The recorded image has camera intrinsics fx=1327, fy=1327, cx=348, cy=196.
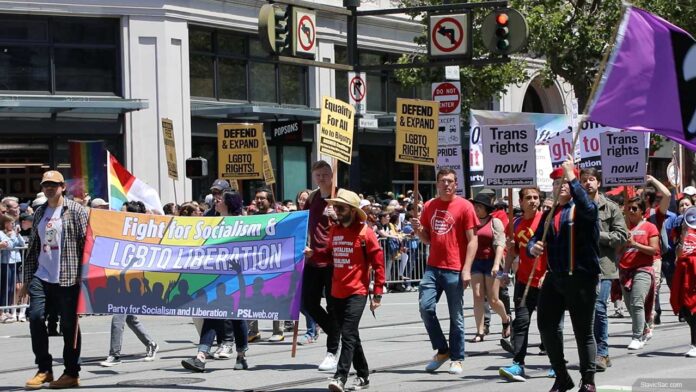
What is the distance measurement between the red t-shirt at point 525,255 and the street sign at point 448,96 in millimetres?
9979

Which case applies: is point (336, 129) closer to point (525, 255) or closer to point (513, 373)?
point (525, 255)

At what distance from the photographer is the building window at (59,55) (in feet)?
89.6

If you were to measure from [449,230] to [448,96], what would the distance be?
10875mm

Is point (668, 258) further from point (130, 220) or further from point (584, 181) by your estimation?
point (130, 220)

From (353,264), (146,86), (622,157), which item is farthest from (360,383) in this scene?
(146,86)

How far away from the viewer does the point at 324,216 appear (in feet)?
41.7

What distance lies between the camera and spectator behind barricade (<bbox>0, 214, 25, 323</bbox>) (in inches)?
753

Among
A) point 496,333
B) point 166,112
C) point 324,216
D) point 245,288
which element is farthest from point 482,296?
point 166,112

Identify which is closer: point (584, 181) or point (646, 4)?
point (584, 181)

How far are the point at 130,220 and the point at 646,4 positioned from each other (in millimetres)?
19025

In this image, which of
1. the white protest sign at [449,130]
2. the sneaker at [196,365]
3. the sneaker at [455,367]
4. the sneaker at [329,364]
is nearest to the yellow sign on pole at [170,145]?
the white protest sign at [449,130]

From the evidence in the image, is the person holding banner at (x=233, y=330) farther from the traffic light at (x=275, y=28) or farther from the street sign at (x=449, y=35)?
the street sign at (x=449, y=35)

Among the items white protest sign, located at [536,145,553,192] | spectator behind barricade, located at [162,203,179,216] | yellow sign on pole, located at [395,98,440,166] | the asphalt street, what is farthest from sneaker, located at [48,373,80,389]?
white protest sign, located at [536,145,553,192]

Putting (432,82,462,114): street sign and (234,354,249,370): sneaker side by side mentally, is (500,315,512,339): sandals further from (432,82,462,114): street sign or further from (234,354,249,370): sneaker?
(432,82,462,114): street sign
